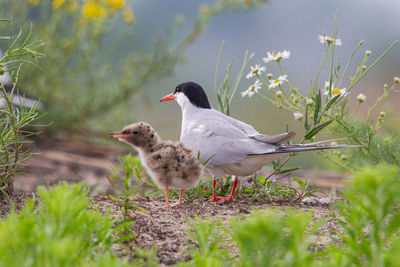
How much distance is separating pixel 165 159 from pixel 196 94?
1040 millimetres

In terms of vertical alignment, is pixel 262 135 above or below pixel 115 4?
below

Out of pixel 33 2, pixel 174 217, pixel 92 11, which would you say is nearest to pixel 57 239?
pixel 174 217

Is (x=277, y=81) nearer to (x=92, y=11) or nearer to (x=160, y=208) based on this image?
(x=160, y=208)

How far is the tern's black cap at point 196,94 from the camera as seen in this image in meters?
3.80

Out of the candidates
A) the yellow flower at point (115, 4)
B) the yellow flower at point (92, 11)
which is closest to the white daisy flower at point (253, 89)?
the yellow flower at point (92, 11)

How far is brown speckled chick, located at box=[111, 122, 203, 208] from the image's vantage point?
2.87 metres

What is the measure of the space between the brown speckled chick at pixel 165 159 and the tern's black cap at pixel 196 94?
82 cm

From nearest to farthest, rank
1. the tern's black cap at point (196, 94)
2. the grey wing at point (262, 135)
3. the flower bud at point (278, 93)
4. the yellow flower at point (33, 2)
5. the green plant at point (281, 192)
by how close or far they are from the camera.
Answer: the grey wing at point (262, 135), the green plant at point (281, 192), the flower bud at point (278, 93), the tern's black cap at point (196, 94), the yellow flower at point (33, 2)

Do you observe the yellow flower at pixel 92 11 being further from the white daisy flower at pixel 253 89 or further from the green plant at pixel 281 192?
the green plant at pixel 281 192

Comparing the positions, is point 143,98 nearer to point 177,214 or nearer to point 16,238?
point 177,214

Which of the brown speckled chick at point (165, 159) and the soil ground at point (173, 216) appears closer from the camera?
the soil ground at point (173, 216)

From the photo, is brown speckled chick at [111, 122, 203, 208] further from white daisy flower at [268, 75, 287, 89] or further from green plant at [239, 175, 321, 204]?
white daisy flower at [268, 75, 287, 89]

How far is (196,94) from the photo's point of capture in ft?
12.5

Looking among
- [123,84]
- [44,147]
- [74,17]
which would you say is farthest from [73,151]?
[74,17]
